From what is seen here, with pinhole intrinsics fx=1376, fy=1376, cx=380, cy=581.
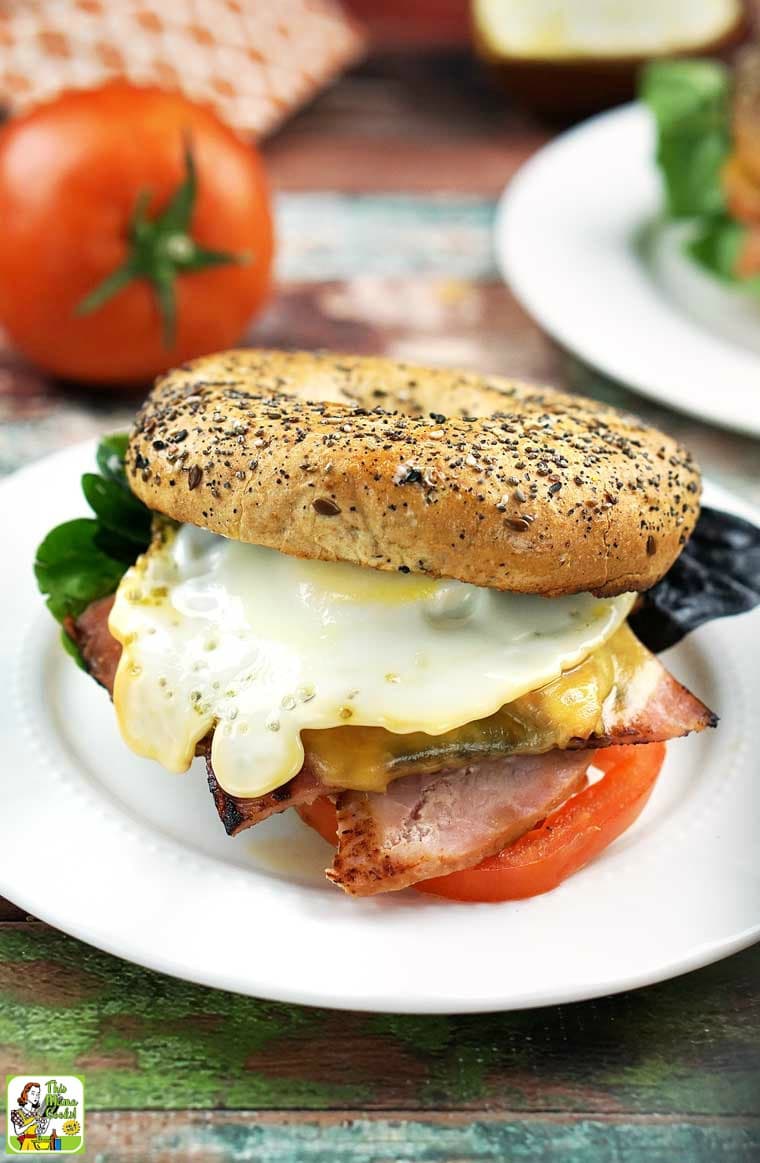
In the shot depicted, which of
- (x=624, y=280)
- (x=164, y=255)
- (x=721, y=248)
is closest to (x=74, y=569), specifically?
(x=164, y=255)

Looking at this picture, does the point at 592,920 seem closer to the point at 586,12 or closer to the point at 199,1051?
the point at 199,1051

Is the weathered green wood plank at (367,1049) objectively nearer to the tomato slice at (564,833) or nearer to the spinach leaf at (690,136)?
the tomato slice at (564,833)

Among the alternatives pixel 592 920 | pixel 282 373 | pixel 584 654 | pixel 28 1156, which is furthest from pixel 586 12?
pixel 28 1156

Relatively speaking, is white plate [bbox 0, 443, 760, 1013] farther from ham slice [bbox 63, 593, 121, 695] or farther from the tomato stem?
the tomato stem

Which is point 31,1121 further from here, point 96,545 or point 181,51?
point 181,51

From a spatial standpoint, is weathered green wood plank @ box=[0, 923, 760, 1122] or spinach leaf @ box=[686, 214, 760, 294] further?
spinach leaf @ box=[686, 214, 760, 294]

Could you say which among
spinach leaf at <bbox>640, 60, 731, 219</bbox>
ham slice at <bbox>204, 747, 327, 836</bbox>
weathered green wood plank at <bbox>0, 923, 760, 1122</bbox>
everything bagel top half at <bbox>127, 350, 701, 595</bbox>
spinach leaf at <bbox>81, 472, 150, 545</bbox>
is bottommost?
spinach leaf at <bbox>640, 60, 731, 219</bbox>

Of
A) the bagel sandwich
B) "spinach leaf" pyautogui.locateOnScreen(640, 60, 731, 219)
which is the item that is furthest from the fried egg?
"spinach leaf" pyautogui.locateOnScreen(640, 60, 731, 219)
